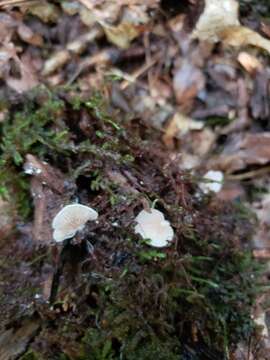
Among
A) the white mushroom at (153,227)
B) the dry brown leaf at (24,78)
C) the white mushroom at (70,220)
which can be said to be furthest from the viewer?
the dry brown leaf at (24,78)

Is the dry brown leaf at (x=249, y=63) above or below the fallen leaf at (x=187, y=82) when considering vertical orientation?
above

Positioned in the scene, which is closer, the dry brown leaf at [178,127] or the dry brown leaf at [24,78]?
the dry brown leaf at [24,78]

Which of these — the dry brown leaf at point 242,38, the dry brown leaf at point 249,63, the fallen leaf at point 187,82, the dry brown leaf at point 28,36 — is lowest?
the fallen leaf at point 187,82

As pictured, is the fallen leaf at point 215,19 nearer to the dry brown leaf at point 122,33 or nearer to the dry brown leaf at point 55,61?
the dry brown leaf at point 122,33

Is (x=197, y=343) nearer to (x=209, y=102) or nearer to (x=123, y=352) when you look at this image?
(x=123, y=352)

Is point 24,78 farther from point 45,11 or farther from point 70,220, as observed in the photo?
point 70,220

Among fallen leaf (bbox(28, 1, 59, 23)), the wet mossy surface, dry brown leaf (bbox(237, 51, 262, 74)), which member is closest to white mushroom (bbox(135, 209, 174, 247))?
the wet mossy surface

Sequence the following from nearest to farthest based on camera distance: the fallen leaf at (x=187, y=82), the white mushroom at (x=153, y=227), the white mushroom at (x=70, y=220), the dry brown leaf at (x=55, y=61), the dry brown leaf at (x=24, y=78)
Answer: the white mushroom at (x=70, y=220) < the white mushroom at (x=153, y=227) < the dry brown leaf at (x=24, y=78) < the dry brown leaf at (x=55, y=61) < the fallen leaf at (x=187, y=82)

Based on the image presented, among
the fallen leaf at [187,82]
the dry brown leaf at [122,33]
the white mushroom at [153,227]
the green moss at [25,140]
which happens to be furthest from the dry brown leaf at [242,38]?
the white mushroom at [153,227]

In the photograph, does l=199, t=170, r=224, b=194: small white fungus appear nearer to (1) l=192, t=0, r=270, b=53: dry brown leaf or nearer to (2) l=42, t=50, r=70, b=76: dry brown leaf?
(1) l=192, t=0, r=270, b=53: dry brown leaf
